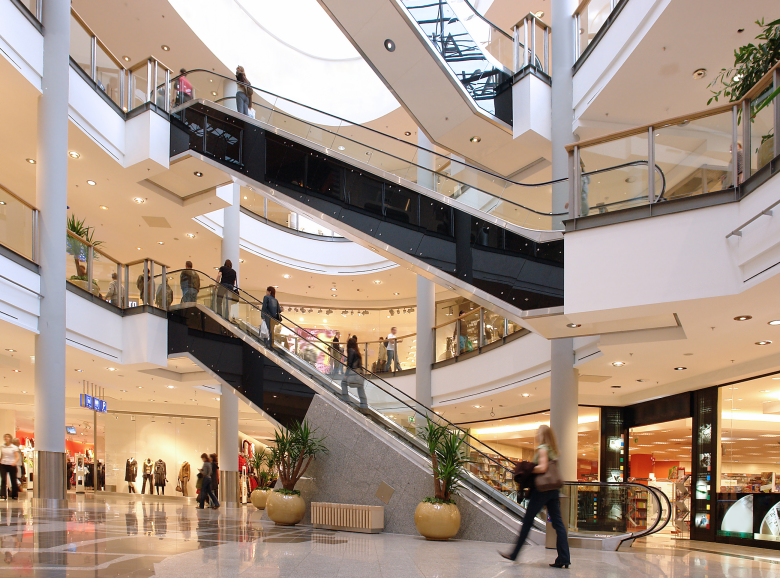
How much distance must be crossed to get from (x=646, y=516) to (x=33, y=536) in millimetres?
7582

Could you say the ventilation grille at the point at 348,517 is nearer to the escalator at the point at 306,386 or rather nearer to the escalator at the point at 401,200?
the escalator at the point at 306,386

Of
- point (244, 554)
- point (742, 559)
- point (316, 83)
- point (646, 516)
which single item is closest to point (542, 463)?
point (244, 554)

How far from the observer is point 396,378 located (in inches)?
798

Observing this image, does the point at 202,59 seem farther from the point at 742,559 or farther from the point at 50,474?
the point at 742,559

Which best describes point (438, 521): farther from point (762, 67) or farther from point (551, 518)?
point (762, 67)

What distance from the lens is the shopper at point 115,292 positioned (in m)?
14.5

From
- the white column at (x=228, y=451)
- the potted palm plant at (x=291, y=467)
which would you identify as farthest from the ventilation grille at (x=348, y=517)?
the white column at (x=228, y=451)

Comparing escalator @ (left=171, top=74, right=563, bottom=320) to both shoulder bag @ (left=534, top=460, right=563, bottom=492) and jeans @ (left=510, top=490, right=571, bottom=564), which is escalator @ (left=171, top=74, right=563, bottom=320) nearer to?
shoulder bag @ (left=534, top=460, right=563, bottom=492)

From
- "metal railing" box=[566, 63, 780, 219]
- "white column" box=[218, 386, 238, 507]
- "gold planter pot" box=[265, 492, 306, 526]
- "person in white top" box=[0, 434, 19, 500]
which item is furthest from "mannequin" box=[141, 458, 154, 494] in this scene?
"metal railing" box=[566, 63, 780, 219]

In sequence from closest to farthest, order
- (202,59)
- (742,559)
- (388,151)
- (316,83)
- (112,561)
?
1. (112,561)
2. (742,559)
3. (388,151)
4. (202,59)
5. (316,83)

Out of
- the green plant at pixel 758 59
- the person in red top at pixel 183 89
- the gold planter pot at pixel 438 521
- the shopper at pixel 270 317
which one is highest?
the person in red top at pixel 183 89

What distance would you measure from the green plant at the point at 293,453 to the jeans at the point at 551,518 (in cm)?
519

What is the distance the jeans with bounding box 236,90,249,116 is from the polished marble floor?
8.51m

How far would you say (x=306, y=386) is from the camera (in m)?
12.2
